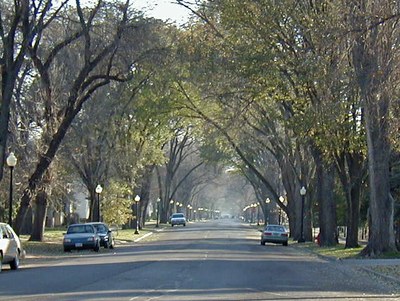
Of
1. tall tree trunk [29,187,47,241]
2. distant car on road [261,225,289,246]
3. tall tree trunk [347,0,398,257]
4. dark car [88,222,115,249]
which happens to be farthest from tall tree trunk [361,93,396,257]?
tall tree trunk [29,187,47,241]

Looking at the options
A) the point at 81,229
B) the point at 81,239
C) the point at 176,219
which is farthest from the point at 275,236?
the point at 176,219

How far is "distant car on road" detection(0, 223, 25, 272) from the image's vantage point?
27064 mm

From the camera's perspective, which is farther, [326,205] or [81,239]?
[326,205]

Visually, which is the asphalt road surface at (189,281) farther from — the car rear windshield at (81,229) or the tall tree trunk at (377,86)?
the car rear windshield at (81,229)

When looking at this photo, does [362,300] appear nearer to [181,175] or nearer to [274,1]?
[274,1]

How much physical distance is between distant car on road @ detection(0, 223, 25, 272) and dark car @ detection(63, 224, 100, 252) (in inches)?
437

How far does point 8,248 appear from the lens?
90.7 feet

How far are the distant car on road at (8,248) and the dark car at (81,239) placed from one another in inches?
437

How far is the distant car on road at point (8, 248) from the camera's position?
27064mm

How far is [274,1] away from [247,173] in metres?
54.0

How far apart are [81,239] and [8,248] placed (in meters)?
13.1

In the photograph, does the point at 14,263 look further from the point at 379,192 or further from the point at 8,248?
the point at 379,192

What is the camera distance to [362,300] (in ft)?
62.7

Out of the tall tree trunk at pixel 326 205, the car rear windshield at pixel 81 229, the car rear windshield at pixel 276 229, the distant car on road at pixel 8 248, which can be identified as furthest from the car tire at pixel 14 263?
the car rear windshield at pixel 276 229
